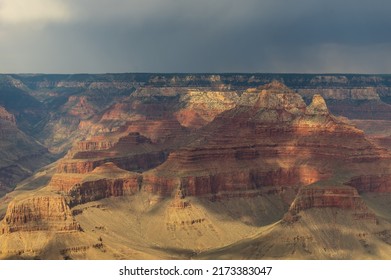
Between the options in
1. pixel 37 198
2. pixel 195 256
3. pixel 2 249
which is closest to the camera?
pixel 2 249

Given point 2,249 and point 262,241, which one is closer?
point 2,249

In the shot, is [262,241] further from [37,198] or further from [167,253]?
[37,198]

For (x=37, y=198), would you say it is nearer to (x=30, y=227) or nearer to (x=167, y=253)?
(x=30, y=227)

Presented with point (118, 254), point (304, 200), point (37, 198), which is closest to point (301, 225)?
point (304, 200)
